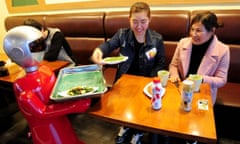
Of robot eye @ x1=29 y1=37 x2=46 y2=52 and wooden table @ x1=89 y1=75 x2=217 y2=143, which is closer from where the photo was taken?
wooden table @ x1=89 y1=75 x2=217 y2=143

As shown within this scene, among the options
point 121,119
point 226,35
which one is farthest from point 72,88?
point 226,35

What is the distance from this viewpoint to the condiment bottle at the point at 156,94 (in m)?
1.02

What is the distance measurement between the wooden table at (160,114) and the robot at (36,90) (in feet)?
0.49

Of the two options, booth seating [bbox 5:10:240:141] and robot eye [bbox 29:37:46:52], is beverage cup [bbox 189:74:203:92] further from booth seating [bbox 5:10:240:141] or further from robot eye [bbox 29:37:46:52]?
robot eye [bbox 29:37:46:52]

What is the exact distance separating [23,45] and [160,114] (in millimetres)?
722

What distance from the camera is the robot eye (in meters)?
1.02

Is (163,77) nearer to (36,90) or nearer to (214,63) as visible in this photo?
(214,63)

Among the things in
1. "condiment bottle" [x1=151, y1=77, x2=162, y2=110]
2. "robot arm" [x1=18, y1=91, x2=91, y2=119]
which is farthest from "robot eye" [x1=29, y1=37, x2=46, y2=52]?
"condiment bottle" [x1=151, y1=77, x2=162, y2=110]

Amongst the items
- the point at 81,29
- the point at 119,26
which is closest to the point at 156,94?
the point at 119,26

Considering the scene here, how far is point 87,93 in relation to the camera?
3.47 feet

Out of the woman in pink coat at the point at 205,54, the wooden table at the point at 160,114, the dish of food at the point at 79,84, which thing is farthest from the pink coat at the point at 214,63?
the dish of food at the point at 79,84

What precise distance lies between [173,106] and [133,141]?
65 cm

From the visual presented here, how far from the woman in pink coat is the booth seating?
0.29 m

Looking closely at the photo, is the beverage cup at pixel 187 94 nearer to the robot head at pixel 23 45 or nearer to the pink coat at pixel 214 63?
the pink coat at pixel 214 63
